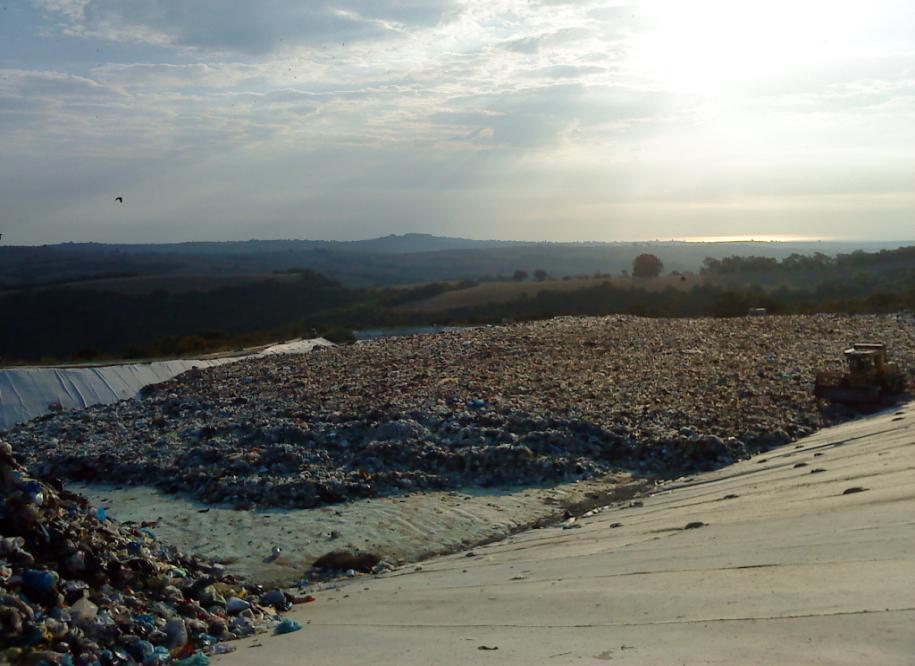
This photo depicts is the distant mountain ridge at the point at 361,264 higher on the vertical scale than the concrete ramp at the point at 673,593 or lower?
higher

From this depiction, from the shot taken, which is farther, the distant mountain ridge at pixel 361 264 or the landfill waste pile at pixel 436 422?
the distant mountain ridge at pixel 361 264

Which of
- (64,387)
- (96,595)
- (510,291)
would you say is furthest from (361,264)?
(96,595)

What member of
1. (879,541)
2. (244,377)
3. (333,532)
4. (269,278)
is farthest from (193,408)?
(269,278)

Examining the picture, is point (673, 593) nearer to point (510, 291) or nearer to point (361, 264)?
point (510, 291)

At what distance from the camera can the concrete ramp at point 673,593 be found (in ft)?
12.0

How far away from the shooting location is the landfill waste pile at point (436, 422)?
30.1ft

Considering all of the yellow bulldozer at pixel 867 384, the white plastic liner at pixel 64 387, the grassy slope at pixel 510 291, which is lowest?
the white plastic liner at pixel 64 387

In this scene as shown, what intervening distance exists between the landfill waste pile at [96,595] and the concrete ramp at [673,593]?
0.32 m

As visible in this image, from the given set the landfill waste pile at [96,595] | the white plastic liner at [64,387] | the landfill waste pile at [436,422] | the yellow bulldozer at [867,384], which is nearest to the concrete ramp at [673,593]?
the landfill waste pile at [96,595]

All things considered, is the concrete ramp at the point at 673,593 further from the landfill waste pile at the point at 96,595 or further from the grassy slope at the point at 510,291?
the grassy slope at the point at 510,291

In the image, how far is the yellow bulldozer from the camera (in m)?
11.7

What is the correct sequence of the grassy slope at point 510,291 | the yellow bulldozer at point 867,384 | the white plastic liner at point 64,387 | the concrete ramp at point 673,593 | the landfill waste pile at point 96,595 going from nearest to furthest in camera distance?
1. the concrete ramp at point 673,593
2. the landfill waste pile at point 96,595
3. the yellow bulldozer at point 867,384
4. the white plastic liner at point 64,387
5. the grassy slope at point 510,291

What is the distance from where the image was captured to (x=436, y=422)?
10.5 m

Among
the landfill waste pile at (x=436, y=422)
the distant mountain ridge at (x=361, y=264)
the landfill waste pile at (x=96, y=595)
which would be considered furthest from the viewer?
the distant mountain ridge at (x=361, y=264)
